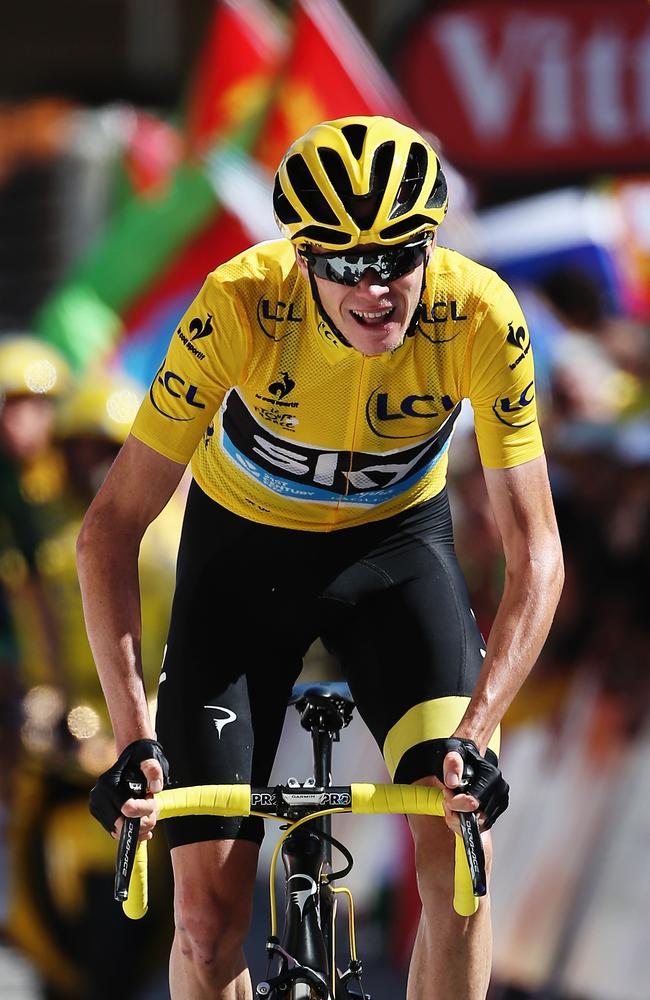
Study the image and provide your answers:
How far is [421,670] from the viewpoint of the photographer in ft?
13.6

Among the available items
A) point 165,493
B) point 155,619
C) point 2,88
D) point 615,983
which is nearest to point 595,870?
point 615,983

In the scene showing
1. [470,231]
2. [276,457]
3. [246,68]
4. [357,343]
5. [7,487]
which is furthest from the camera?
[246,68]

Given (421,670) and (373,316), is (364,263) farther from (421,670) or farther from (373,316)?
(421,670)

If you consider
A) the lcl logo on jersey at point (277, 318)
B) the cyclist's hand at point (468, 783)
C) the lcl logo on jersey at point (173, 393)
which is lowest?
the cyclist's hand at point (468, 783)

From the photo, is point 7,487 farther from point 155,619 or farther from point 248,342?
point 248,342

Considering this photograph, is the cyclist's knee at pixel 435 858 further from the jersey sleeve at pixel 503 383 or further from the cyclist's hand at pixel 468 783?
the jersey sleeve at pixel 503 383

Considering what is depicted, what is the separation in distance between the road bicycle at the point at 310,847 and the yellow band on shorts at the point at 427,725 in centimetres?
19

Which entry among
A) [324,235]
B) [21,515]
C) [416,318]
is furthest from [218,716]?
[21,515]

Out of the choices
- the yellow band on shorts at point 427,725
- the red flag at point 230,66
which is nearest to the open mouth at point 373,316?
the yellow band on shorts at point 427,725

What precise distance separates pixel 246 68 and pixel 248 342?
8.49 meters

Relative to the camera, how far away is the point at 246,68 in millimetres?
12047

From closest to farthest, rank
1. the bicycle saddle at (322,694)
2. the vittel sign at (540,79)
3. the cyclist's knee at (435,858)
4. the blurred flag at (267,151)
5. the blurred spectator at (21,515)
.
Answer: the cyclist's knee at (435,858) → the bicycle saddle at (322,694) → the blurred spectator at (21,515) → the blurred flag at (267,151) → the vittel sign at (540,79)

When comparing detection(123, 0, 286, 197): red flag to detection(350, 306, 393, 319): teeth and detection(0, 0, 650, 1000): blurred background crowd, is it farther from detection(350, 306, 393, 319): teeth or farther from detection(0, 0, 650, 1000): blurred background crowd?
detection(350, 306, 393, 319): teeth

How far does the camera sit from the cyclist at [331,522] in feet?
12.6
